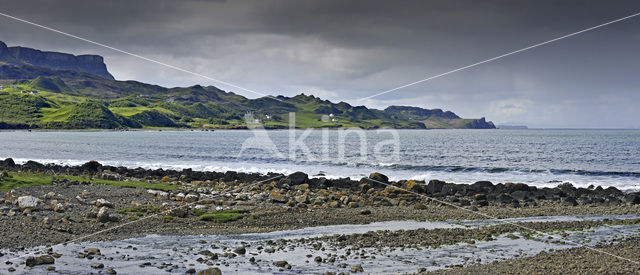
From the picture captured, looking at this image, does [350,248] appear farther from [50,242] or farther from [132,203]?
[132,203]

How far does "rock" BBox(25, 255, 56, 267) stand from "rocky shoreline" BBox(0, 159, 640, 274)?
1.92 m

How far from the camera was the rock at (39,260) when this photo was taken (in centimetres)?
1196

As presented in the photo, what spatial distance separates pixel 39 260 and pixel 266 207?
41.0 ft

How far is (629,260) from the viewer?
12.8 metres

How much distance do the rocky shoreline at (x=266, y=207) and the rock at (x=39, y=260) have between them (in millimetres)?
1915

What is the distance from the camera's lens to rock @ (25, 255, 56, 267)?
12.0 metres

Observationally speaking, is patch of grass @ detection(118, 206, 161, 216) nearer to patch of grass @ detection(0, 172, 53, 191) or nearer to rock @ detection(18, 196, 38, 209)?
rock @ detection(18, 196, 38, 209)

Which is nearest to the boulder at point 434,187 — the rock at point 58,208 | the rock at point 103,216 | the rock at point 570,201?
the rock at point 570,201

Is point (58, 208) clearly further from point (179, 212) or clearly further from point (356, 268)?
point (356, 268)

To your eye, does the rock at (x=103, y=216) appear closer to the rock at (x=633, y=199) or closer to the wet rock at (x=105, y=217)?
the wet rock at (x=105, y=217)

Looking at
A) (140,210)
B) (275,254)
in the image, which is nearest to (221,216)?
(140,210)

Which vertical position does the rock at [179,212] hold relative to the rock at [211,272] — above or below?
below

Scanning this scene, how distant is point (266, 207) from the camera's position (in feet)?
77.8

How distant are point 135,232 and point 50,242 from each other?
303cm
